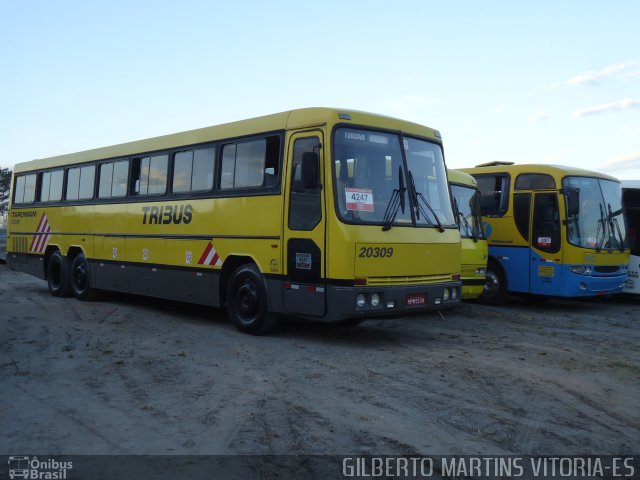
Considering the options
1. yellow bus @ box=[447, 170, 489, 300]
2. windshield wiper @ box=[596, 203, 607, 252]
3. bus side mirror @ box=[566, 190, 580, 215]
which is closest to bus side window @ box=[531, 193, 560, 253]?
bus side mirror @ box=[566, 190, 580, 215]

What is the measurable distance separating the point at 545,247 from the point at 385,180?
6.16 m

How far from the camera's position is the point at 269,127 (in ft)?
31.7

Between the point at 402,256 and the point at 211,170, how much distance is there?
376 cm

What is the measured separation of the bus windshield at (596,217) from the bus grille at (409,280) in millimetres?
5085

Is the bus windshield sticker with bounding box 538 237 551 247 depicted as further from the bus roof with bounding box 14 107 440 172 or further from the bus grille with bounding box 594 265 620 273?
the bus roof with bounding box 14 107 440 172

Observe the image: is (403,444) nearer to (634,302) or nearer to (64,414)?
(64,414)

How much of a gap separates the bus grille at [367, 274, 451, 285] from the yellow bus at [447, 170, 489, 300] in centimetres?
364

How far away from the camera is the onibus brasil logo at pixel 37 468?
14.2ft

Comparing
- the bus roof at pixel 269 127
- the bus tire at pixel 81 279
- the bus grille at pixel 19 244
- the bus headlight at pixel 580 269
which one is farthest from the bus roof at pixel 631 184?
the bus grille at pixel 19 244

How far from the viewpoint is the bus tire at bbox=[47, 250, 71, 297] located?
1486 cm

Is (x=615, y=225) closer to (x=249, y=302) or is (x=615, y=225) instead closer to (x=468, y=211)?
(x=468, y=211)

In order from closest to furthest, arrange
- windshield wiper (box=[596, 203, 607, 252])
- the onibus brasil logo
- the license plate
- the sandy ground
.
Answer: the onibus brasil logo → the sandy ground → the license plate → windshield wiper (box=[596, 203, 607, 252])

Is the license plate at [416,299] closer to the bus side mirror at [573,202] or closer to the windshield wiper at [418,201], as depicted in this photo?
the windshield wiper at [418,201]

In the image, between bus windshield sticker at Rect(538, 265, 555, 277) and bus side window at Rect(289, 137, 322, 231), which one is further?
bus windshield sticker at Rect(538, 265, 555, 277)
